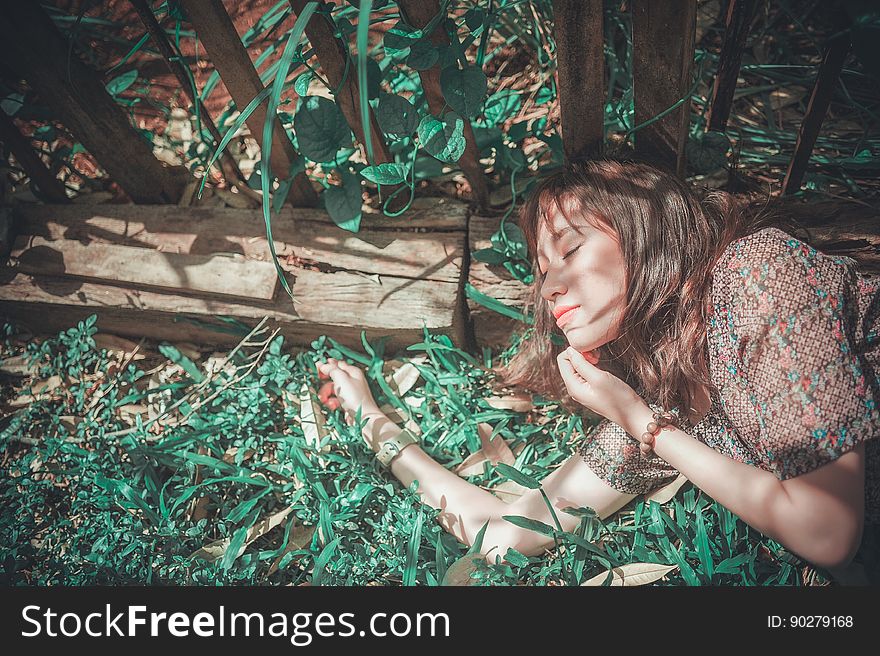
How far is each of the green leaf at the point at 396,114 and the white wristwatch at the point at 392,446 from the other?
856 mm

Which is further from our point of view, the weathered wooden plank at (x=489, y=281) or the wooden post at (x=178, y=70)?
the weathered wooden plank at (x=489, y=281)

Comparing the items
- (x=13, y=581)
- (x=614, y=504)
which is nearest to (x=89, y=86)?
(x=13, y=581)

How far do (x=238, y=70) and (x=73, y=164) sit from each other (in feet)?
3.77

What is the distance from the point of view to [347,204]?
192 centimetres

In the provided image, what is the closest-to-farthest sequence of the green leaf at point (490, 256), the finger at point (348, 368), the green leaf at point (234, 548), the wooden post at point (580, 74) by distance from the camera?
the wooden post at point (580, 74) → the green leaf at point (234, 548) → the green leaf at point (490, 256) → the finger at point (348, 368)

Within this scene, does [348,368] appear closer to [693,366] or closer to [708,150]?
[693,366]

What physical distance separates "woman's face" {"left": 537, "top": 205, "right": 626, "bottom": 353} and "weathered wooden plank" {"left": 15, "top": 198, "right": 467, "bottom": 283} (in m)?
0.48

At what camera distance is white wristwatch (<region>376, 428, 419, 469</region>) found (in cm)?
190

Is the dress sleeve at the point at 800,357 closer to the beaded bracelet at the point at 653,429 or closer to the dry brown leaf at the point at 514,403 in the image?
the beaded bracelet at the point at 653,429

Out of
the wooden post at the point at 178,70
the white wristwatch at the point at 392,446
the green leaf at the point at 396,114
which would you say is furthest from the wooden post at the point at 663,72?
the wooden post at the point at 178,70

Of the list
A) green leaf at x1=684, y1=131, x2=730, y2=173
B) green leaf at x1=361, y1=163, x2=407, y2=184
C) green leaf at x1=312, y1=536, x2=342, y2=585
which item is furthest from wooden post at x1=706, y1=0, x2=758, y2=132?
green leaf at x1=312, y1=536, x2=342, y2=585

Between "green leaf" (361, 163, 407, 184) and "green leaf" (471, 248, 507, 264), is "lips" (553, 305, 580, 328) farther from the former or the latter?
"green leaf" (361, 163, 407, 184)

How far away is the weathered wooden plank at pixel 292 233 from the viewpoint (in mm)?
1996

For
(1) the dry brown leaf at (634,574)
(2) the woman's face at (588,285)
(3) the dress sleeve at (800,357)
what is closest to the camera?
(3) the dress sleeve at (800,357)
